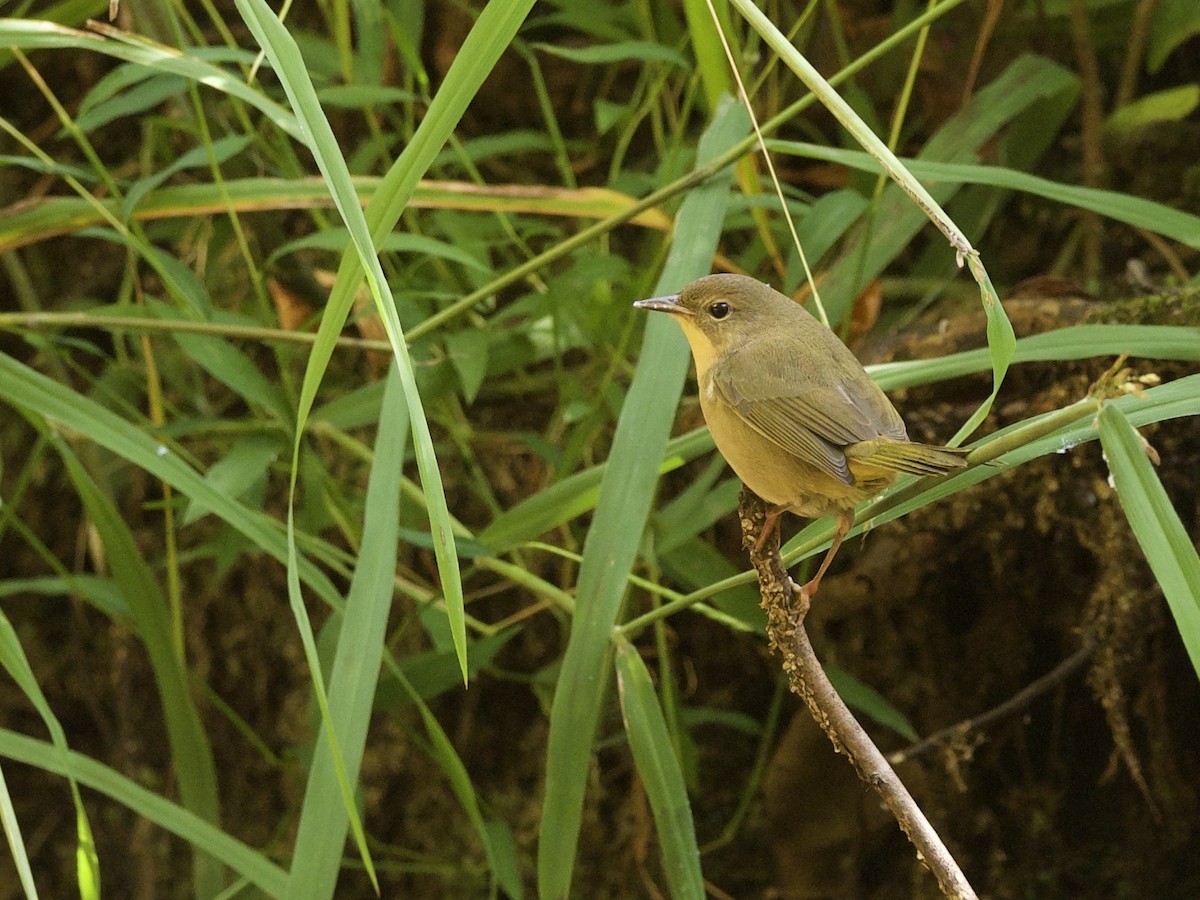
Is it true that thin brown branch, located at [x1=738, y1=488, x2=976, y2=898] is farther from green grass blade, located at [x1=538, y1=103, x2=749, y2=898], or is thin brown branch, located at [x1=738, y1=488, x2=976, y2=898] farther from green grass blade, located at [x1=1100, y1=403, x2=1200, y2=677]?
green grass blade, located at [x1=1100, y1=403, x2=1200, y2=677]

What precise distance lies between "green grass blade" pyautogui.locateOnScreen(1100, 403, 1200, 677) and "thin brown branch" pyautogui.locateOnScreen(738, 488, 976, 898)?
0.32 m

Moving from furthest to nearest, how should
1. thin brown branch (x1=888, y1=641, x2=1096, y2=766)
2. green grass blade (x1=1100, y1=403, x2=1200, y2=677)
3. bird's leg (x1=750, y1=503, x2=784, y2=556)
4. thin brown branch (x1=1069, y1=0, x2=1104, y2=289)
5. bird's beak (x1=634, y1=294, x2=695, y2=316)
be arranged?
thin brown branch (x1=1069, y1=0, x2=1104, y2=289)
thin brown branch (x1=888, y1=641, x2=1096, y2=766)
bird's beak (x1=634, y1=294, x2=695, y2=316)
bird's leg (x1=750, y1=503, x2=784, y2=556)
green grass blade (x1=1100, y1=403, x2=1200, y2=677)

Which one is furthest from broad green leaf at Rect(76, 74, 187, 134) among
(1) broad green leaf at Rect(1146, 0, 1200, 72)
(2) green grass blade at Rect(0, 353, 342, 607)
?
(1) broad green leaf at Rect(1146, 0, 1200, 72)

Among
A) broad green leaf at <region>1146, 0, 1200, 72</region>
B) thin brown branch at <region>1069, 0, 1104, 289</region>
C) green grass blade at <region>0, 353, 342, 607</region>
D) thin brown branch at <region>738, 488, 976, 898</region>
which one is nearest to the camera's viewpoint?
thin brown branch at <region>738, 488, 976, 898</region>

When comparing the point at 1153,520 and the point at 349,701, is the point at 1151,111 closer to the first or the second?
the point at 1153,520

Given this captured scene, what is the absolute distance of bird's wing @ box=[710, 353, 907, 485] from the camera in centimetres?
154

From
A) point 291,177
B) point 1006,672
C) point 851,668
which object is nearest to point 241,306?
point 291,177

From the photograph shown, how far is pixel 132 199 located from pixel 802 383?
3.69 feet

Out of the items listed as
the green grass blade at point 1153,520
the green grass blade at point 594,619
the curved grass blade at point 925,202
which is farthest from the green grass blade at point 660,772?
the green grass blade at point 1153,520

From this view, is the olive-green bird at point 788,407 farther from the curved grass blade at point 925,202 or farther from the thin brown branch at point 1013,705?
the thin brown branch at point 1013,705

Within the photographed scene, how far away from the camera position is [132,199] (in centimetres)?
201

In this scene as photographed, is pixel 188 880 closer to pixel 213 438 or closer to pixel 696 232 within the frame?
pixel 213 438

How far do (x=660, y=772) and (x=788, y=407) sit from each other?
0.50 metres

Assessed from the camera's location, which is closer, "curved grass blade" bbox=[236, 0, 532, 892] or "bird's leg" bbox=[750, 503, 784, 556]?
"curved grass blade" bbox=[236, 0, 532, 892]
